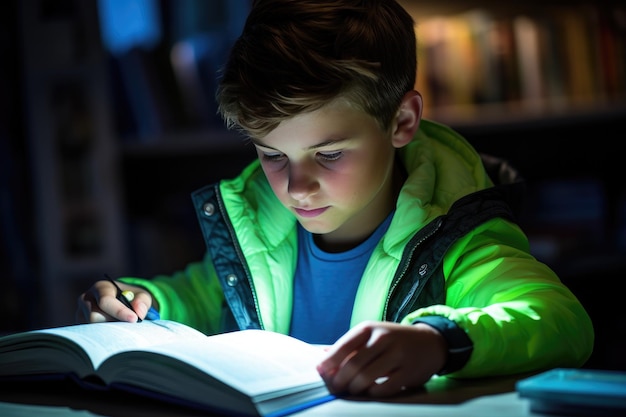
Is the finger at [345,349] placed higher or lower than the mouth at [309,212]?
lower

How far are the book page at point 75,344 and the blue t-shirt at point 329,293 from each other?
0.29 meters

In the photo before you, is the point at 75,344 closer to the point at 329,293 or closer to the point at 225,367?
the point at 225,367

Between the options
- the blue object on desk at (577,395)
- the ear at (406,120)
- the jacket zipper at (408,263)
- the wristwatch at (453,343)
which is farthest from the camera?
the ear at (406,120)

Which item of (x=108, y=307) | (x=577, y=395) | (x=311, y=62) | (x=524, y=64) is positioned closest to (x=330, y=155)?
(x=311, y=62)

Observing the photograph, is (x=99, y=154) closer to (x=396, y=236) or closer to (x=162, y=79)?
(x=162, y=79)

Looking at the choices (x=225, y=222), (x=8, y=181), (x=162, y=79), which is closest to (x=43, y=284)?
(x=8, y=181)

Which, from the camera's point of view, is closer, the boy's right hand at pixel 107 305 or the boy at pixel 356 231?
the boy at pixel 356 231

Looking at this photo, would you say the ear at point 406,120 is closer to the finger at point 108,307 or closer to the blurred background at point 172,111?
the finger at point 108,307

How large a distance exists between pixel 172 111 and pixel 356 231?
137 cm

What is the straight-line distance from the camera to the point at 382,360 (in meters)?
0.79

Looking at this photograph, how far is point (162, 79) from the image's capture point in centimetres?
253

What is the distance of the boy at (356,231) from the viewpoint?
87 cm

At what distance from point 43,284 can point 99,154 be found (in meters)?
0.42

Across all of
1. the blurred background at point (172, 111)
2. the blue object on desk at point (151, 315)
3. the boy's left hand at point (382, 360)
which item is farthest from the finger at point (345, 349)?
the blurred background at point (172, 111)
